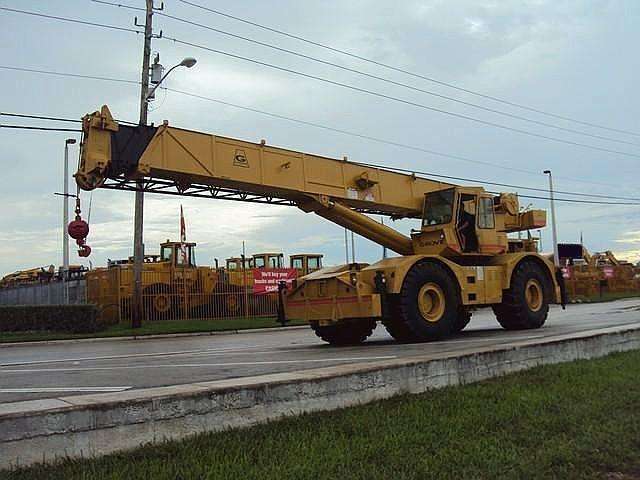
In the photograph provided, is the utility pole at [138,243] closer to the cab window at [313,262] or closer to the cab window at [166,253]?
the cab window at [166,253]

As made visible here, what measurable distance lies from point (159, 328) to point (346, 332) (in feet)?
37.1

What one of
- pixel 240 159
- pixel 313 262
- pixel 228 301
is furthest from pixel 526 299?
pixel 313 262

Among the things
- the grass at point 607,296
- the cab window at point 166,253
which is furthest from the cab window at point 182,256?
the grass at point 607,296

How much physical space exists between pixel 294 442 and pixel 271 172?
7636mm

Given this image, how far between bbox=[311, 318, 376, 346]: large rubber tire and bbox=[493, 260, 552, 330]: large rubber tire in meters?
3.08

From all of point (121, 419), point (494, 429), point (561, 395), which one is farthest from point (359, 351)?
point (121, 419)

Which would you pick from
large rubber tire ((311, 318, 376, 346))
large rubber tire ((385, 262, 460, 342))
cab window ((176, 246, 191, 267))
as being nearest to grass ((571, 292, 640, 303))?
cab window ((176, 246, 191, 267))

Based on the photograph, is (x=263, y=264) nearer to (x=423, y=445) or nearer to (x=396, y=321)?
(x=396, y=321)

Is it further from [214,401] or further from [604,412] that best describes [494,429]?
[214,401]

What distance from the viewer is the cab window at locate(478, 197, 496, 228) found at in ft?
46.0

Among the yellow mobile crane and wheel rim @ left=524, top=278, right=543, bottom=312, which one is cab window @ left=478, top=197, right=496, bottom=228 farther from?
wheel rim @ left=524, top=278, right=543, bottom=312

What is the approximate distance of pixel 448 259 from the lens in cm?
1358

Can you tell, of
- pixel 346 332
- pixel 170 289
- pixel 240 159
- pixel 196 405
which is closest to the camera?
pixel 196 405

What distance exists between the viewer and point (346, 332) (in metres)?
13.5
